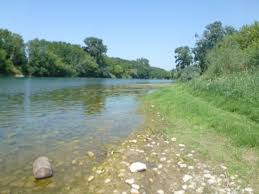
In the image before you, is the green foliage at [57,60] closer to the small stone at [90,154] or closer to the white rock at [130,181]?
the small stone at [90,154]

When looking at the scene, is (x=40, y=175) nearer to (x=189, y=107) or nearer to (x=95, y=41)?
(x=189, y=107)

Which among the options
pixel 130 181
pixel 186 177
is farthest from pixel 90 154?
pixel 186 177

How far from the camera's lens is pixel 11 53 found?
319ft

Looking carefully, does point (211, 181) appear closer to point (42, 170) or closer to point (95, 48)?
point (42, 170)

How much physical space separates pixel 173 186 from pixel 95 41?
151 meters

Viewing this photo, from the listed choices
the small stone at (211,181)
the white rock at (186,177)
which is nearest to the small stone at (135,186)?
the white rock at (186,177)

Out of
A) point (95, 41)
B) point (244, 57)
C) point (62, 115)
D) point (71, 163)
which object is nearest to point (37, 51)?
point (95, 41)

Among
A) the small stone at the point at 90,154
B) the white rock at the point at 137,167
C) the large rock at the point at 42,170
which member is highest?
the white rock at the point at 137,167

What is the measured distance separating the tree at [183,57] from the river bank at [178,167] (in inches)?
2804

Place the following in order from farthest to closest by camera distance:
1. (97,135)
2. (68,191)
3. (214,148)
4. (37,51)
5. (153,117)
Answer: (37,51) < (153,117) < (97,135) < (214,148) < (68,191)

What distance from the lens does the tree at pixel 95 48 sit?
15019 cm

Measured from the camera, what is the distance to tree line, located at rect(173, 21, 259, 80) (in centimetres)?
3105

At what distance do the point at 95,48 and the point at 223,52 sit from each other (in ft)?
406

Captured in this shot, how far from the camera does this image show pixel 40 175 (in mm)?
7176
